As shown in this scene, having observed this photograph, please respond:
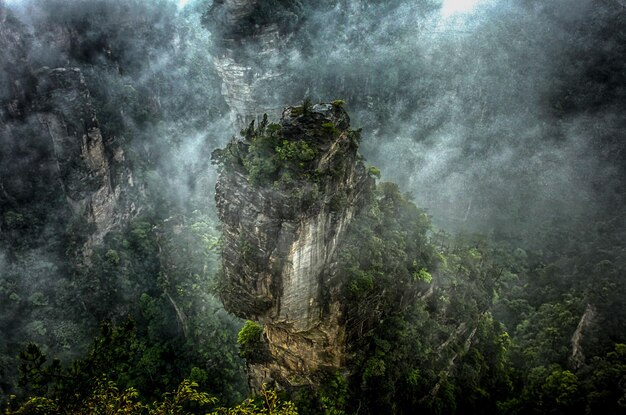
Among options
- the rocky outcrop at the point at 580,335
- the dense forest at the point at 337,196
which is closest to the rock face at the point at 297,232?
the dense forest at the point at 337,196

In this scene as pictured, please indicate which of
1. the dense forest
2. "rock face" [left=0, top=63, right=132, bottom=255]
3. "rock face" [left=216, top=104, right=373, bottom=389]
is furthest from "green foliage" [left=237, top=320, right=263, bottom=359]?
"rock face" [left=0, top=63, right=132, bottom=255]

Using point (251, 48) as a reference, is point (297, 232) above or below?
below

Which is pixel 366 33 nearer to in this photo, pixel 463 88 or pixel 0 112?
pixel 463 88

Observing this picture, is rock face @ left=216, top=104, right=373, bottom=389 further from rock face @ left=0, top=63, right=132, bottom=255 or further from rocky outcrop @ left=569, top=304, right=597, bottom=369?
rock face @ left=0, top=63, right=132, bottom=255

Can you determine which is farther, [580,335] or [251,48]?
[251,48]

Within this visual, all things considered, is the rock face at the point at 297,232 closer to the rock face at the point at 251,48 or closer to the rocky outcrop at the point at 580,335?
the rocky outcrop at the point at 580,335

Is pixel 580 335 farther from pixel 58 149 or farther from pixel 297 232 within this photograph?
Answer: pixel 58 149

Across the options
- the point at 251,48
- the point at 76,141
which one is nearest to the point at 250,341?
the point at 76,141
